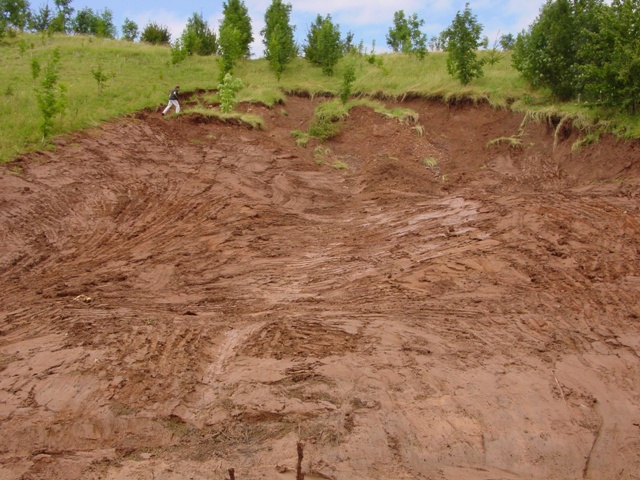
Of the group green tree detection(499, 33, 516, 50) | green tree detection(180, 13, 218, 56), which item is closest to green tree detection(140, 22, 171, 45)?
green tree detection(180, 13, 218, 56)

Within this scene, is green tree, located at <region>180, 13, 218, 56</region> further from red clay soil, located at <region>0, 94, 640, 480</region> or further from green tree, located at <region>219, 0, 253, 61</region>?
red clay soil, located at <region>0, 94, 640, 480</region>

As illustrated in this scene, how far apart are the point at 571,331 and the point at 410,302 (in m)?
2.24

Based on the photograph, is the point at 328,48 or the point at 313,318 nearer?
the point at 313,318

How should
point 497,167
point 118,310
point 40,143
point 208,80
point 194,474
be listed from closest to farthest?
point 194,474 → point 118,310 → point 40,143 → point 497,167 → point 208,80

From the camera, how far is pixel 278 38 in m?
24.5

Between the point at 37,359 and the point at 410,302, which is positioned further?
the point at 410,302

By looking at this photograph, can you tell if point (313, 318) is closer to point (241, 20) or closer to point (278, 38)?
point (278, 38)

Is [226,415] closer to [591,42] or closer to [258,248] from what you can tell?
[258,248]

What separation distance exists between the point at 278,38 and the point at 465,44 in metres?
9.30

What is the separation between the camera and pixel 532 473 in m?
5.17

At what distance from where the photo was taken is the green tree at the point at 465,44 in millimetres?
18953

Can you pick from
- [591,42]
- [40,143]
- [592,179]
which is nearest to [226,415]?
[40,143]

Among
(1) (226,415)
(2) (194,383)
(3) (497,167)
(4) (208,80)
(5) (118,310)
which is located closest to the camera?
(1) (226,415)

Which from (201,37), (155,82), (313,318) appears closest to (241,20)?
(201,37)
